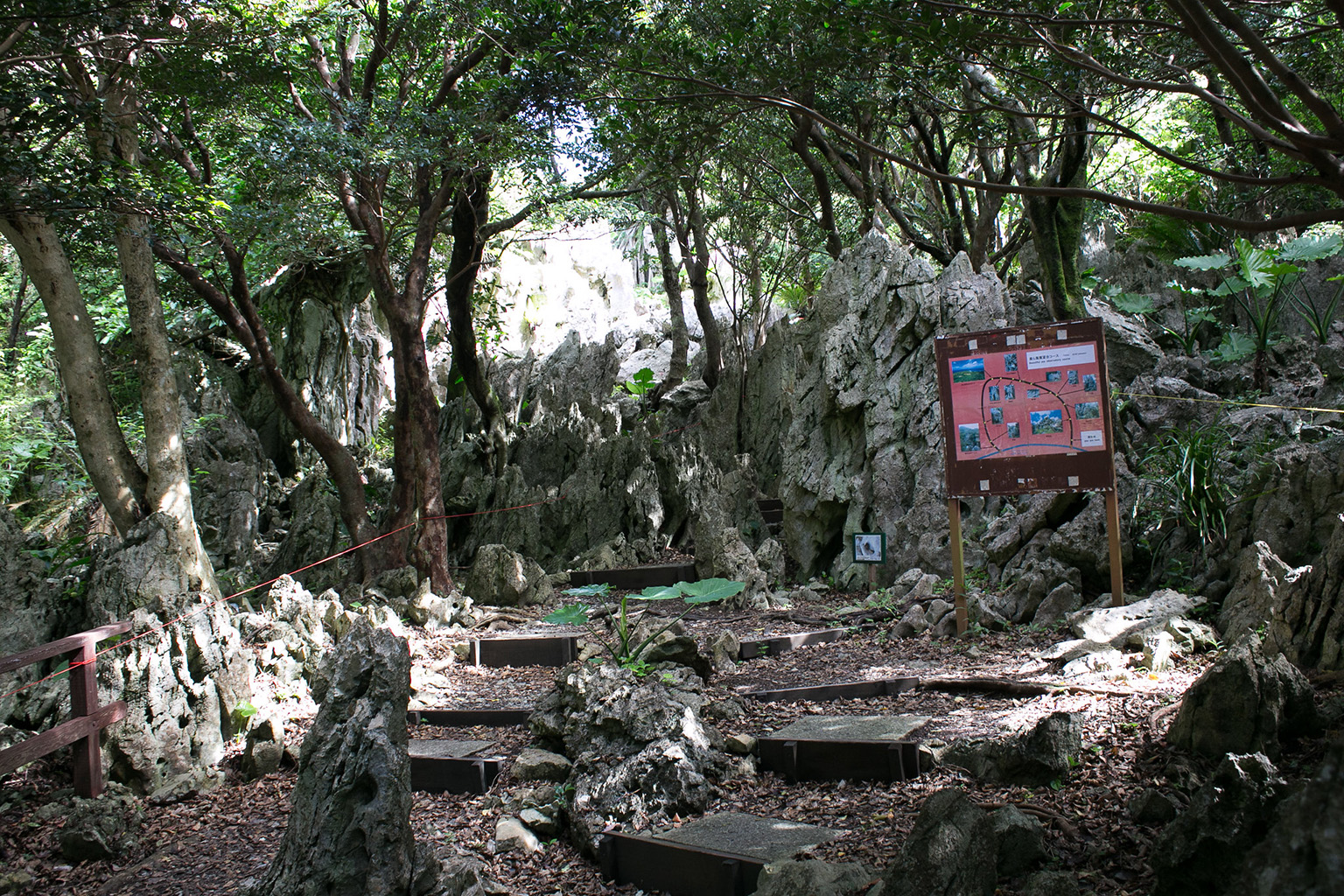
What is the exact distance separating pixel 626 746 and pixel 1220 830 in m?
2.55

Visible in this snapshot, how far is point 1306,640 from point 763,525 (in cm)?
702

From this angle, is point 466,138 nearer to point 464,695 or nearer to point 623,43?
point 623,43

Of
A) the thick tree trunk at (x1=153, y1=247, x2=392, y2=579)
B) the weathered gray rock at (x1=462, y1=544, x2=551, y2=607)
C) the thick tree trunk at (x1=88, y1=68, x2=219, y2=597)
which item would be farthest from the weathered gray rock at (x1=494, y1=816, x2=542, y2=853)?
the thick tree trunk at (x1=153, y1=247, x2=392, y2=579)

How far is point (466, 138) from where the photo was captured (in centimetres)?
842

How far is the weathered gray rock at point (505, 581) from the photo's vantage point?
9281mm

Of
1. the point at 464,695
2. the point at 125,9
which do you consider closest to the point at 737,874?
the point at 464,695

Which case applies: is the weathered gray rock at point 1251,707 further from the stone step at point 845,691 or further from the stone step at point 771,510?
the stone step at point 771,510

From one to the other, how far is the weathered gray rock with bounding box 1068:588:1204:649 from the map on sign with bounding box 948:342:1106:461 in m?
1.15

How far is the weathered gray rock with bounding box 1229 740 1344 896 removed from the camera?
53.5 inches

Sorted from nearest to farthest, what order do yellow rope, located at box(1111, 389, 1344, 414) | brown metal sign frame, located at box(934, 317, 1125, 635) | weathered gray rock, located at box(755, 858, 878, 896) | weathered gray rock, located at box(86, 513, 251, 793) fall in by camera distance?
weathered gray rock, located at box(755, 858, 878, 896) → weathered gray rock, located at box(86, 513, 251, 793) → brown metal sign frame, located at box(934, 317, 1125, 635) → yellow rope, located at box(1111, 389, 1344, 414)

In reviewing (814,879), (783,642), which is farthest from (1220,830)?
(783,642)

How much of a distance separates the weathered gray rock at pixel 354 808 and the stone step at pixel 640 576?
20.6 ft

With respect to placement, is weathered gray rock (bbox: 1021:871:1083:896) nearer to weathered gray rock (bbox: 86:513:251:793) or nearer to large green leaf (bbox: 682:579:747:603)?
large green leaf (bbox: 682:579:747:603)

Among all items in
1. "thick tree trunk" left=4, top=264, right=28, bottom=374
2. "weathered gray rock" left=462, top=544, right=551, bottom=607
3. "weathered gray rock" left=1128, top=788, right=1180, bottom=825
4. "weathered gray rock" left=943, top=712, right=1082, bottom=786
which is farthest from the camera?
"thick tree trunk" left=4, top=264, right=28, bottom=374
